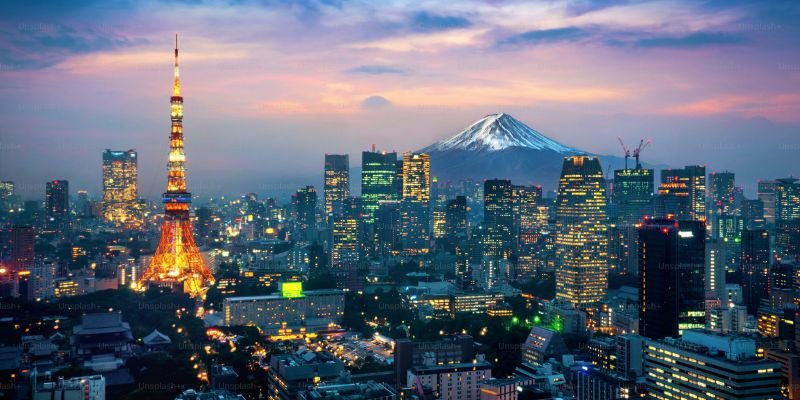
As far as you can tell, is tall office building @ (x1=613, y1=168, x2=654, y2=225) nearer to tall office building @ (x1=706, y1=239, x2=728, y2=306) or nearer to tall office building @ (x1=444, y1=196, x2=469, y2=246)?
tall office building @ (x1=444, y1=196, x2=469, y2=246)

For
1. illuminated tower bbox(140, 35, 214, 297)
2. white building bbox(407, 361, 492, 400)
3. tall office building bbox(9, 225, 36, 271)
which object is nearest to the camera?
white building bbox(407, 361, 492, 400)

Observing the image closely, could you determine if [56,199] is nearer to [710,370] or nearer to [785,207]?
→ [710,370]

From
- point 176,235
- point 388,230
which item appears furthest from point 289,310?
point 388,230

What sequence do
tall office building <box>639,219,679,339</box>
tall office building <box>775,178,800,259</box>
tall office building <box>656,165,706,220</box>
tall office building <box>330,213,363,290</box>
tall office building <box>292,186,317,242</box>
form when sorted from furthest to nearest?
tall office building <box>292,186,317,242</box>
tall office building <box>656,165,706,220</box>
tall office building <box>330,213,363,290</box>
tall office building <box>775,178,800,259</box>
tall office building <box>639,219,679,339</box>

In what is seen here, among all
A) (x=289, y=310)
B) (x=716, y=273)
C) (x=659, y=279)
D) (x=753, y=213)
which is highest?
(x=753, y=213)

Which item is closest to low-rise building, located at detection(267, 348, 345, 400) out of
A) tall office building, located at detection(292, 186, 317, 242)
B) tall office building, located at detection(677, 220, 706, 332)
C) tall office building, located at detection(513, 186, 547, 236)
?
tall office building, located at detection(677, 220, 706, 332)

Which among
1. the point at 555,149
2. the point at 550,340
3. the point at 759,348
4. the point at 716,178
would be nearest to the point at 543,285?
the point at 550,340
